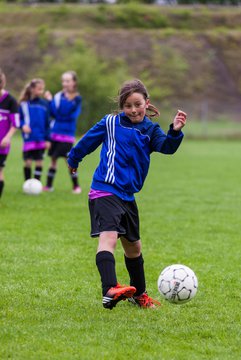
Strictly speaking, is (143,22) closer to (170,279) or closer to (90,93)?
(90,93)

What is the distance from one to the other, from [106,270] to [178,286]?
0.50m

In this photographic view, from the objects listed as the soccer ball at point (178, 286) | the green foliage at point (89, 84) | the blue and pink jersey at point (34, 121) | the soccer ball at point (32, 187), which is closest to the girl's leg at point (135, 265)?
the soccer ball at point (178, 286)

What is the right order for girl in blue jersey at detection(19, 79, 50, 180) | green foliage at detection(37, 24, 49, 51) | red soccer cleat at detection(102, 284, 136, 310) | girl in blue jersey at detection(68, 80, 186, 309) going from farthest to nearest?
1. green foliage at detection(37, 24, 49, 51)
2. girl in blue jersey at detection(19, 79, 50, 180)
3. girl in blue jersey at detection(68, 80, 186, 309)
4. red soccer cleat at detection(102, 284, 136, 310)

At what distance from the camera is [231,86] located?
50.0m

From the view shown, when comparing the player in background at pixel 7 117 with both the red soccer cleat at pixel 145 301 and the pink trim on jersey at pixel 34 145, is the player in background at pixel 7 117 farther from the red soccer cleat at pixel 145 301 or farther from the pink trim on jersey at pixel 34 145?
the red soccer cleat at pixel 145 301

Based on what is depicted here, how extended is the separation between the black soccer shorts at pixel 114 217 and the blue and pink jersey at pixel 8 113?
495 cm

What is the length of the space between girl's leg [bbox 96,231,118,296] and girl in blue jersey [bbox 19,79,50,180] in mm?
7223

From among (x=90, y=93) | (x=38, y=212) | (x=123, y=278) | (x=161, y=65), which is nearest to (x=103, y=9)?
(x=161, y=65)

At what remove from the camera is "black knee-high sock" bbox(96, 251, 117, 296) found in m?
4.71

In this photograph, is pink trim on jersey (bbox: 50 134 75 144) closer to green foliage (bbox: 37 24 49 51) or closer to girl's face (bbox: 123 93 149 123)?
girl's face (bbox: 123 93 149 123)

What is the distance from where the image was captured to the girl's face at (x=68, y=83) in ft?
38.6

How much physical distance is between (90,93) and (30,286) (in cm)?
2987

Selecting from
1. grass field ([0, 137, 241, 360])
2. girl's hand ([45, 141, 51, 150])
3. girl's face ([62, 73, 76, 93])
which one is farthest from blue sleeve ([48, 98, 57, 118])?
grass field ([0, 137, 241, 360])

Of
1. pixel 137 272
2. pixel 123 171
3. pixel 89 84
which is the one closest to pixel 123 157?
pixel 123 171
